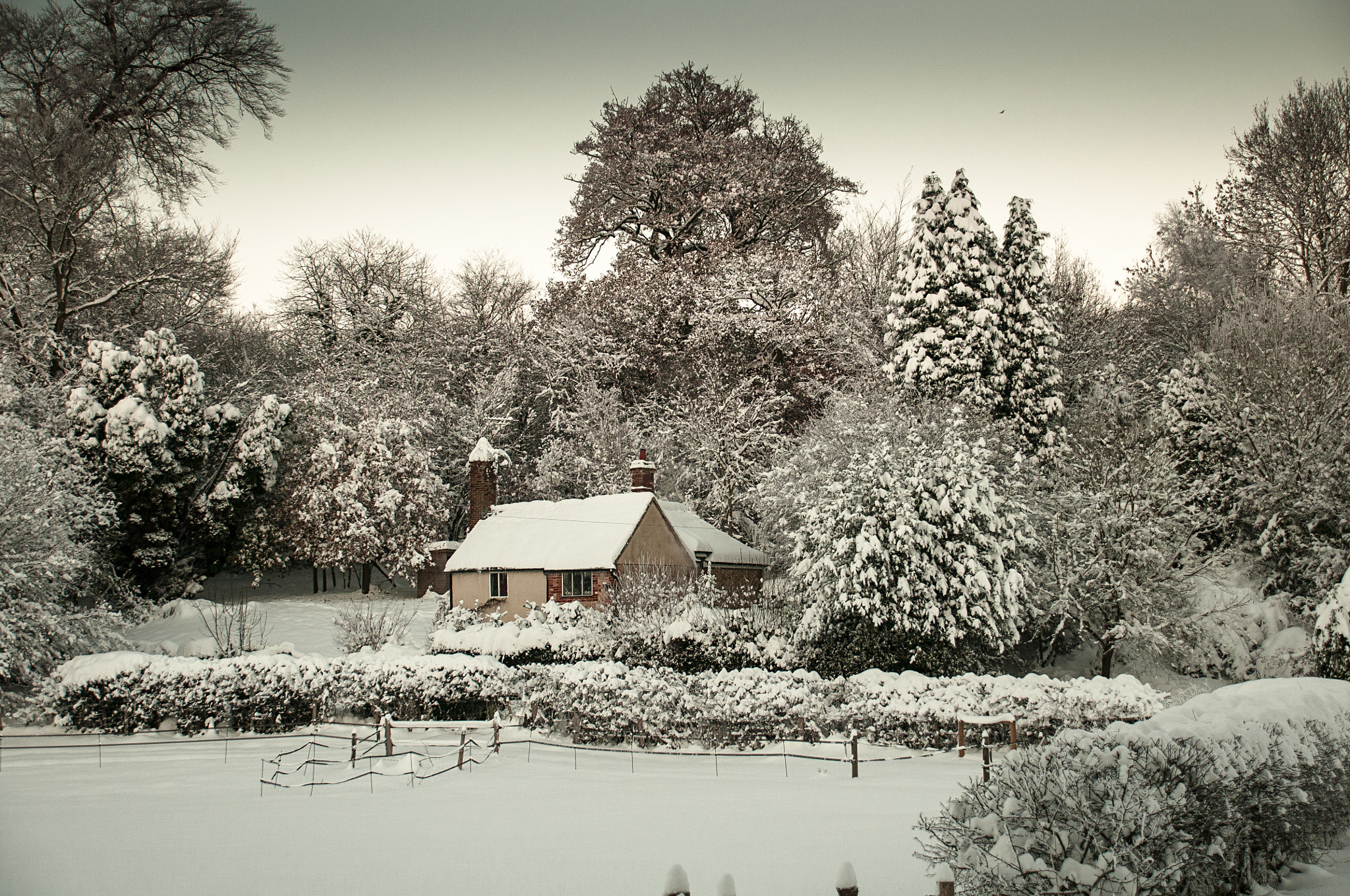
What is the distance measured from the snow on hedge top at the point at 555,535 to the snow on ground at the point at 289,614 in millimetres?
3069

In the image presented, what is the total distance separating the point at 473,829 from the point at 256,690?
10.6 metres

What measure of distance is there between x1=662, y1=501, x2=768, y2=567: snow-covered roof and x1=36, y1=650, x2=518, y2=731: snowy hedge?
1257cm

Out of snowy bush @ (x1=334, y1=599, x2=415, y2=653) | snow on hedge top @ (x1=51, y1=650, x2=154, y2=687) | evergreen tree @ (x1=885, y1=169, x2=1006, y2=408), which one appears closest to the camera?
snow on hedge top @ (x1=51, y1=650, x2=154, y2=687)

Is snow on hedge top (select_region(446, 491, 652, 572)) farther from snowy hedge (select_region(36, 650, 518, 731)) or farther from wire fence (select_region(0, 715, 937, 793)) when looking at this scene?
wire fence (select_region(0, 715, 937, 793))

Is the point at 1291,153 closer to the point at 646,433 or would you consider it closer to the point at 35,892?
the point at 646,433

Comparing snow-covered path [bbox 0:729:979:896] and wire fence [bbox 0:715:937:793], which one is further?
wire fence [bbox 0:715:937:793]

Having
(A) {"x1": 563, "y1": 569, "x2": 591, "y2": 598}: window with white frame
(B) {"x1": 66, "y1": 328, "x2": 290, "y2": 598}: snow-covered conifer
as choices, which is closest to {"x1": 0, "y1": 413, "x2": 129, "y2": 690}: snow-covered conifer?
(B) {"x1": 66, "y1": 328, "x2": 290, "y2": 598}: snow-covered conifer

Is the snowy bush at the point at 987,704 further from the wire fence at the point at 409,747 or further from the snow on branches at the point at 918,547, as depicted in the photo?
the snow on branches at the point at 918,547

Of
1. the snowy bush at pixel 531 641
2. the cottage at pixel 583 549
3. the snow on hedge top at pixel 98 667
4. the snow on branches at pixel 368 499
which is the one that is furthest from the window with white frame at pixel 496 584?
the snow on hedge top at pixel 98 667

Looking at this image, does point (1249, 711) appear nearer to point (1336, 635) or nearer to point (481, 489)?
point (1336, 635)

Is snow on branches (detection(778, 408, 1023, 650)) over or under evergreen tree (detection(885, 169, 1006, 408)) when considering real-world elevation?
under

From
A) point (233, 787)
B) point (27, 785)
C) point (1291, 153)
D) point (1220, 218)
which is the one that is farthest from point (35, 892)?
point (1220, 218)

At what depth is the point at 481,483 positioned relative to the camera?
3475 centimetres

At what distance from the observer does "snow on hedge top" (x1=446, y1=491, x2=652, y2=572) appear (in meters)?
29.3
